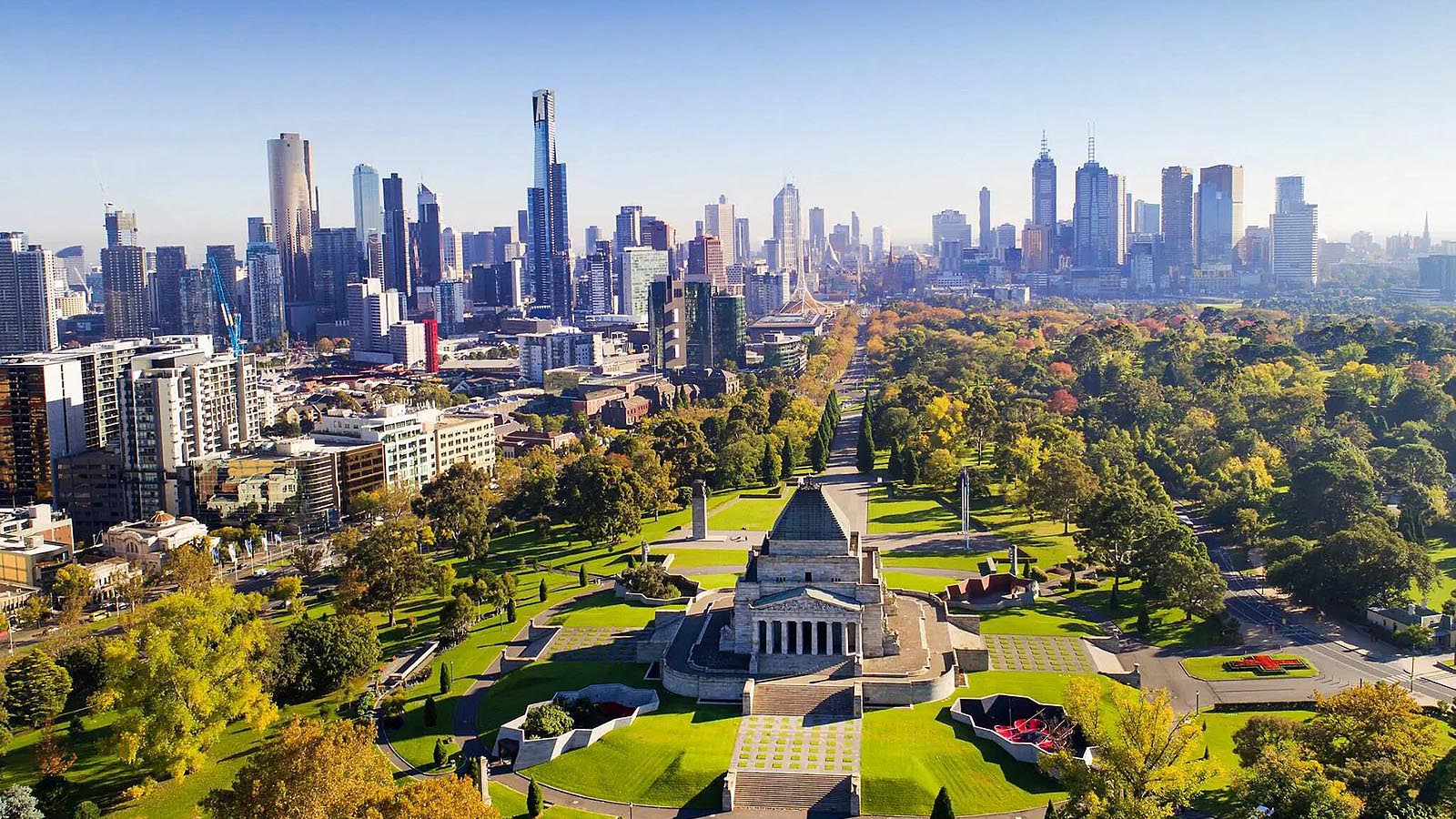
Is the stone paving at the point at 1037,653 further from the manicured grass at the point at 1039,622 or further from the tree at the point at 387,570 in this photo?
the tree at the point at 387,570

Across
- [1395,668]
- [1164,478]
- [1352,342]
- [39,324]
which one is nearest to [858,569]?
[1395,668]

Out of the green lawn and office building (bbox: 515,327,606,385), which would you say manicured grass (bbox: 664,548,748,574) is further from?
office building (bbox: 515,327,606,385)

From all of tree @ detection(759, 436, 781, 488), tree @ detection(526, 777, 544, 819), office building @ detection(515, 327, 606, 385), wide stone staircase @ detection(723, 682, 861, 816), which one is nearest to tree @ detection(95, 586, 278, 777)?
tree @ detection(526, 777, 544, 819)

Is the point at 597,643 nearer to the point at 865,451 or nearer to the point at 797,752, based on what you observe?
→ the point at 797,752

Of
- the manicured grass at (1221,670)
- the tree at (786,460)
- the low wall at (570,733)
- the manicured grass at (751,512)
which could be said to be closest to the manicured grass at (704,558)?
the manicured grass at (751,512)

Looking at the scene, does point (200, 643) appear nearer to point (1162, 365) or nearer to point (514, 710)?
point (514, 710)
